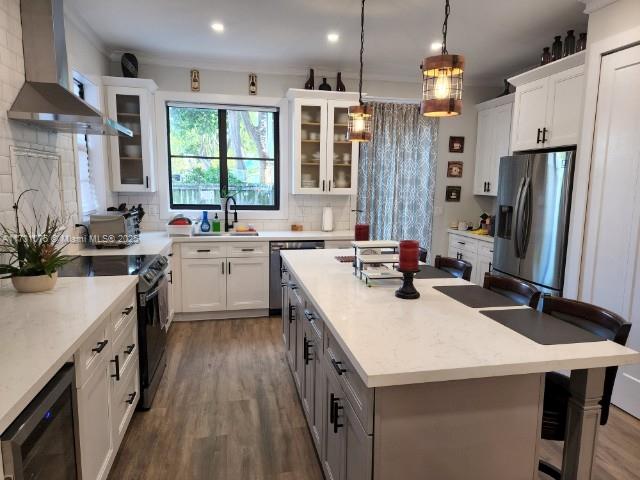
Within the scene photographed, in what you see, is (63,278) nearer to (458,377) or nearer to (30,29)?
(30,29)

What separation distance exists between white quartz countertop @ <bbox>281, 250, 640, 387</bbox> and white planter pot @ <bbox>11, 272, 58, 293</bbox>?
1.35m

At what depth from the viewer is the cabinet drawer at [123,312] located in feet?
6.72

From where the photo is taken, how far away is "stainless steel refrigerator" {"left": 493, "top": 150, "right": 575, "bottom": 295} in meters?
3.18

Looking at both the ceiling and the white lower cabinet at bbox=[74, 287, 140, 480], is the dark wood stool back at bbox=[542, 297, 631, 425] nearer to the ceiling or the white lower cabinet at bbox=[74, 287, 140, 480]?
the white lower cabinet at bbox=[74, 287, 140, 480]

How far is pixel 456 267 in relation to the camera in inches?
112

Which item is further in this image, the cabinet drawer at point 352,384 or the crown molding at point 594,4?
the crown molding at point 594,4

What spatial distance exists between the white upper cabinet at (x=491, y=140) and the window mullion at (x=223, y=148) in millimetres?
3156

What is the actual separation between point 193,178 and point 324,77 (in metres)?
1.92

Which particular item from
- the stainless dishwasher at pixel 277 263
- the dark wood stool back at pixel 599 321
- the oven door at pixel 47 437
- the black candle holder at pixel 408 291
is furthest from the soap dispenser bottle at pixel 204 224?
the dark wood stool back at pixel 599 321

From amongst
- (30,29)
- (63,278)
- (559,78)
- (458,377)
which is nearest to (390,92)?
(559,78)

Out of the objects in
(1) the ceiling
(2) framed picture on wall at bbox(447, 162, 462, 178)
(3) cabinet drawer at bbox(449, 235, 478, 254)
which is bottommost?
(3) cabinet drawer at bbox(449, 235, 478, 254)

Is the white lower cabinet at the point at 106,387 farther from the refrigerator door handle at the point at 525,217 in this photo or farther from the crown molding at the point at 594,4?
the crown molding at the point at 594,4

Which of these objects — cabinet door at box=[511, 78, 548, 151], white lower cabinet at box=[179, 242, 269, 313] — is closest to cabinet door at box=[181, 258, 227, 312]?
white lower cabinet at box=[179, 242, 269, 313]

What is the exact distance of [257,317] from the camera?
14.8ft
